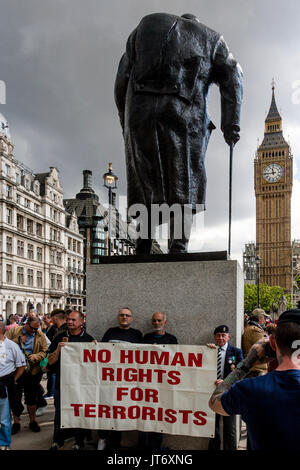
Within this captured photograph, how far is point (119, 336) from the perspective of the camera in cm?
464

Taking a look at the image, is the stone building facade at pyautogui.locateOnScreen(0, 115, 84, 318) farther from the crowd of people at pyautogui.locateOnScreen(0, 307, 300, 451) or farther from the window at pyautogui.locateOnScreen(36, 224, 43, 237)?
the crowd of people at pyautogui.locateOnScreen(0, 307, 300, 451)

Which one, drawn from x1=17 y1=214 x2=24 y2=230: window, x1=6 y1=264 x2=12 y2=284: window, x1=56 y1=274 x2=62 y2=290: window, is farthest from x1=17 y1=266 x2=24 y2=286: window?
x1=56 y1=274 x2=62 y2=290: window

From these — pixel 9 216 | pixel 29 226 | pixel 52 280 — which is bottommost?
pixel 52 280

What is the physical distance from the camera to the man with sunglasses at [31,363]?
6273mm

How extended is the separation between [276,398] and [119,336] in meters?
2.84

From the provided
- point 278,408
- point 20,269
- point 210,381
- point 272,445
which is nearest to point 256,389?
point 278,408

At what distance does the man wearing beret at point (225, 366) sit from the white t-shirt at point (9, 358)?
288 cm

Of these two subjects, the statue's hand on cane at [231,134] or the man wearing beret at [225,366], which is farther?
the statue's hand on cane at [231,134]

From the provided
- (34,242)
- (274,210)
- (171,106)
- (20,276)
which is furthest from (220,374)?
(274,210)

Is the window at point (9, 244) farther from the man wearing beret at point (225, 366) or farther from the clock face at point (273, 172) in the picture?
the clock face at point (273, 172)

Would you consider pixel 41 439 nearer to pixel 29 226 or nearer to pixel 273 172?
pixel 29 226

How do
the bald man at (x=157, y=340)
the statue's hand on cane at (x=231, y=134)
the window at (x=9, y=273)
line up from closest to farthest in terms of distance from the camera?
the bald man at (x=157, y=340) → the statue's hand on cane at (x=231, y=134) → the window at (x=9, y=273)

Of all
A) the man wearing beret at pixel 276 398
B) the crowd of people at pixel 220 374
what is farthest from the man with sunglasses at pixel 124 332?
the man wearing beret at pixel 276 398
